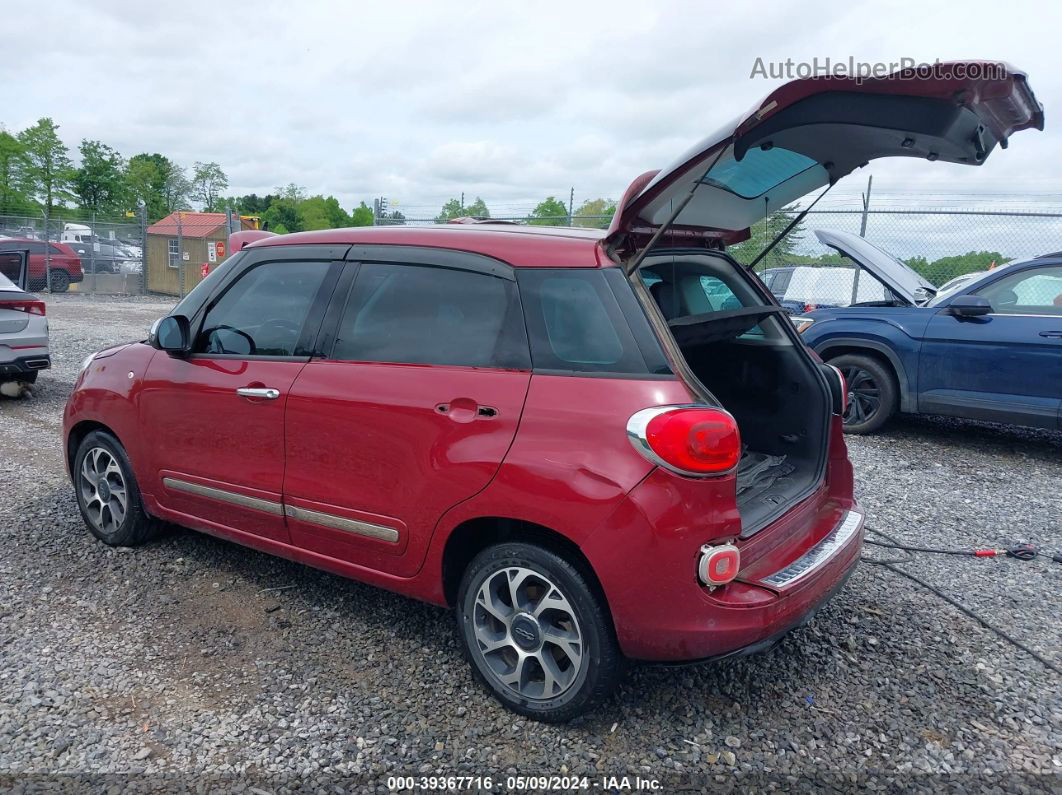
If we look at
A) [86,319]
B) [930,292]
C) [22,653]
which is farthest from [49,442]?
[86,319]

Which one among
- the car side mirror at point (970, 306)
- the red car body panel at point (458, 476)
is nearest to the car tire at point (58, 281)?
the red car body panel at point (458, 476)

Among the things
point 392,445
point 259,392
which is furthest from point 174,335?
point 392,445

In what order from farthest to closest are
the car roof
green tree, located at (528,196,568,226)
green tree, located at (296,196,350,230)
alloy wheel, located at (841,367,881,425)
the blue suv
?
green tree, located at (296,196,350,230), green tree, located at (528,196,568,226), alloy wheel, located at (841,367,881,425), the blue suv, the car roof

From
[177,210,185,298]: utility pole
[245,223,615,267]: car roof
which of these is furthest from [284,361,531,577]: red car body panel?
[177,210,185,298]: utility pole

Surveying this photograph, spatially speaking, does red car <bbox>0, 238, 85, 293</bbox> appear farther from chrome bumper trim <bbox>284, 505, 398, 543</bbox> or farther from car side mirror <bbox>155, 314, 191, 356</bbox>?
chrome bumper trim <bbox>284, 505, 398, 543</bbox>

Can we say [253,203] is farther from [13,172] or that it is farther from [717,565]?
[717,565]

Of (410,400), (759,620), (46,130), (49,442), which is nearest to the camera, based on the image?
(759,620)

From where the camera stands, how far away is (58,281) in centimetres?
2262

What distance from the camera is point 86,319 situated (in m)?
16.0

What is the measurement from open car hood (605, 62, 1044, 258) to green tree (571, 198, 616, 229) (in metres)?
10.3

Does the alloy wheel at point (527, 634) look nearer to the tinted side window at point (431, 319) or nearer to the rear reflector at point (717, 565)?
the rear reflector at point (717, 565)

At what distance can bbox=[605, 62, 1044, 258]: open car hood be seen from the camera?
2.29 metres

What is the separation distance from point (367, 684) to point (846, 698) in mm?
1831

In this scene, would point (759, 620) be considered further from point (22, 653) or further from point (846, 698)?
point (22, 653)
